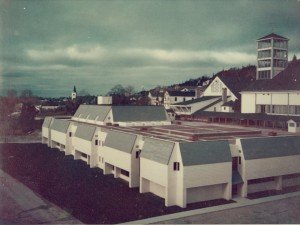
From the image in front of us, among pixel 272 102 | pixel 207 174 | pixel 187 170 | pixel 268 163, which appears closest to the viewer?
pixel 187 170

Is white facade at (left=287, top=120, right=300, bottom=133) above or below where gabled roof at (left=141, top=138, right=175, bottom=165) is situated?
above

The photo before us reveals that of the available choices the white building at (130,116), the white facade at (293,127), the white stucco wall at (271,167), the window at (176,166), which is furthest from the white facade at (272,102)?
the window at (176,166)

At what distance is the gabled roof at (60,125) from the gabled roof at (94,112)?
3841mm

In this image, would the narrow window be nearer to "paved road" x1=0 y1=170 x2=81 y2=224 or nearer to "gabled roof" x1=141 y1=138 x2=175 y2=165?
"gabled roof" x1=141 y1=138 x2=175 y2=165

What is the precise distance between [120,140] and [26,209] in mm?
12243

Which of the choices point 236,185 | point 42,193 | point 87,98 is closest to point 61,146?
point 42,193

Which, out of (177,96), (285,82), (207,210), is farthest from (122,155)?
(177,96)

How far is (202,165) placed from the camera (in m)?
27.6

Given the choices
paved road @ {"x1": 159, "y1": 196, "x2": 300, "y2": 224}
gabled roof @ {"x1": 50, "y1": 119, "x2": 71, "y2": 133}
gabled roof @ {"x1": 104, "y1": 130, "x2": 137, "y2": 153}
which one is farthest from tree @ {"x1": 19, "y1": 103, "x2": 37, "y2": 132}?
paved road @ {"x1": 159, "y1": 196, "x2": 300, "y2": 224}

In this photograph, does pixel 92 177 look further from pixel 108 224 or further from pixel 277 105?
pixel 277 105

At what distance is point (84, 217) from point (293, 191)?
20.6 m

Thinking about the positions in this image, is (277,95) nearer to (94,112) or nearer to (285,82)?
(285,82)

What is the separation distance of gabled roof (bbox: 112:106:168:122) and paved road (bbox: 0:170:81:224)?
18.7m

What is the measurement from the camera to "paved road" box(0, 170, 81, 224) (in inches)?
967
